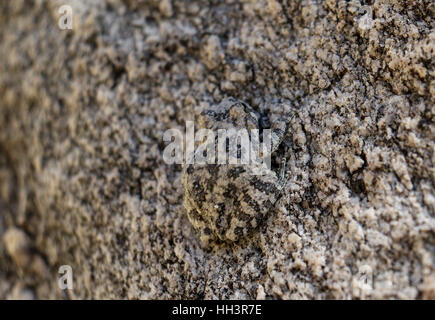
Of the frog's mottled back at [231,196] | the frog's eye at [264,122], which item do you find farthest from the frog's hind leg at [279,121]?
the frog's mottled back at [231,196]

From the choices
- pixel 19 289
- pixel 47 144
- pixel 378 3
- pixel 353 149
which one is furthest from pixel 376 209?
pixel 19 289

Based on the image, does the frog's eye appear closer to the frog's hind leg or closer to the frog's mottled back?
the frog's hind leg

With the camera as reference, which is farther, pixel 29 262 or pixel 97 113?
pixel 29 262

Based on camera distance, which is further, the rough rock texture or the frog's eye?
the frog's eye

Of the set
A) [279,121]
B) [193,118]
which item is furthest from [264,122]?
[193,118]

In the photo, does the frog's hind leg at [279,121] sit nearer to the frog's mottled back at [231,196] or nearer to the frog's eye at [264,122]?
the frog's eye at [264,122]

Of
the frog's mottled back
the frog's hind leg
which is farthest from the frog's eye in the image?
the frog's mottled back

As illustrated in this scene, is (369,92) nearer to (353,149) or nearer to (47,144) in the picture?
(353,149)

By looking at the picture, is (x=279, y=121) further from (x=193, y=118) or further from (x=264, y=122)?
(x=193, y=118)
